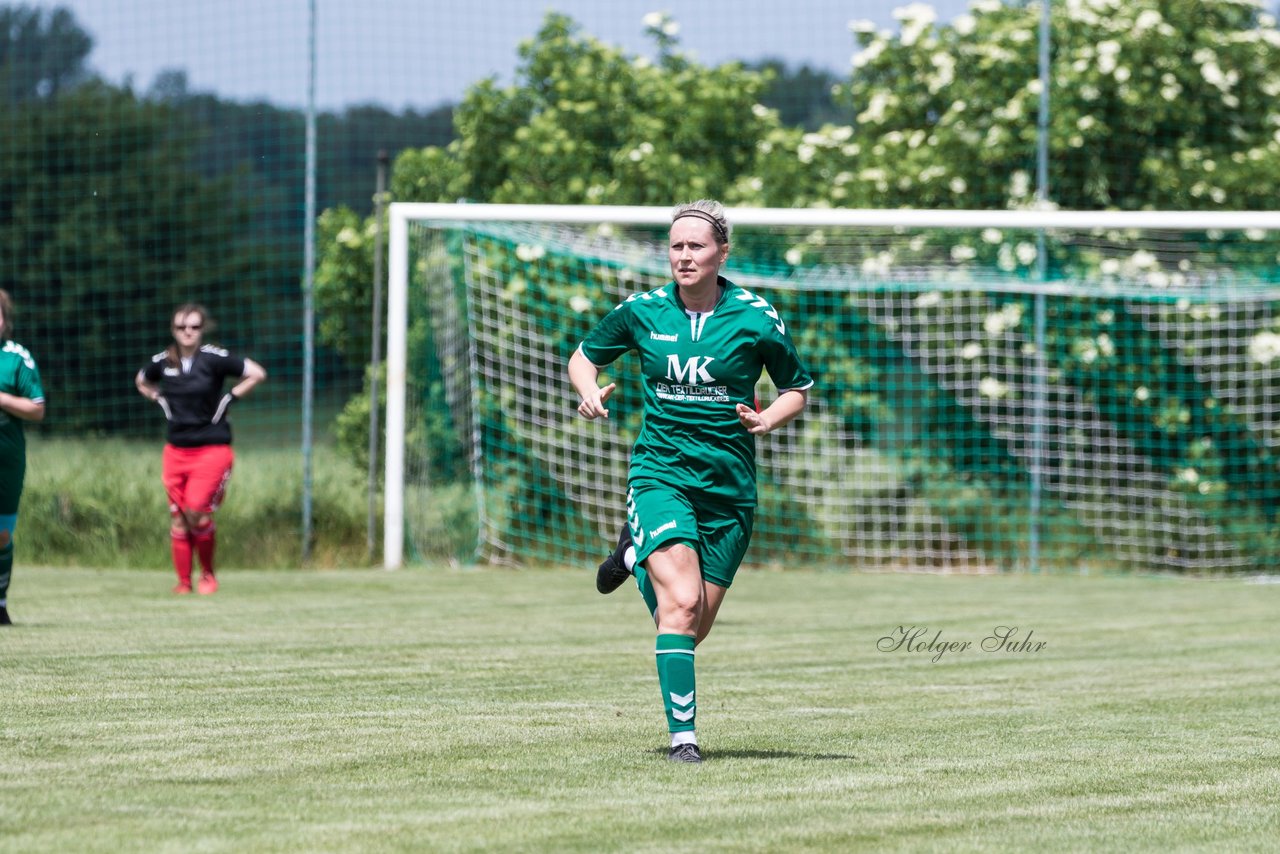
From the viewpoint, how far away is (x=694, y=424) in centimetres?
591

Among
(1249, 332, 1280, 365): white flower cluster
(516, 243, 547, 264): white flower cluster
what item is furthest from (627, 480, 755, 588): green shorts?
(1249, 332, 1280, 365): white flower cluster

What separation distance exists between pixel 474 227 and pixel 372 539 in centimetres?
294

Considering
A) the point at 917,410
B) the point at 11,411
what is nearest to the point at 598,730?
the point at 11,411

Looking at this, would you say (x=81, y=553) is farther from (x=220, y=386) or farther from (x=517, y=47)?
(x=517, y=47)

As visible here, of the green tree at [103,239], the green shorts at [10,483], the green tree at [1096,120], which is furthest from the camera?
the green tree at [103,239]

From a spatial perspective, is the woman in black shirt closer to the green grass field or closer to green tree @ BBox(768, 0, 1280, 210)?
the green grass field

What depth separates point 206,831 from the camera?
432cm

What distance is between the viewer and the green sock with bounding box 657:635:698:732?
18.6 ft

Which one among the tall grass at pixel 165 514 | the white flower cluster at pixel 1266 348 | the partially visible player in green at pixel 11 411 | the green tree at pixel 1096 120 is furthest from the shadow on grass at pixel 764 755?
the green tree at pixel 1096 120

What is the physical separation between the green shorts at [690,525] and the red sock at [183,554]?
23.1ft

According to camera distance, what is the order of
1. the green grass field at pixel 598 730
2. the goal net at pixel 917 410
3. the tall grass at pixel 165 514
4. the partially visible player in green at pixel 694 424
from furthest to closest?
1. the goal net at pixel 917 410
2. the tall grass at pixel 165 514
3. the partially visible player in green at pixel 694 424
4. the green grass field at pixel 598 730

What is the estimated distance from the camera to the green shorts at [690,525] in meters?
5.79

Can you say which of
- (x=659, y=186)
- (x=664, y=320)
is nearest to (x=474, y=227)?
(x=659, y=186)

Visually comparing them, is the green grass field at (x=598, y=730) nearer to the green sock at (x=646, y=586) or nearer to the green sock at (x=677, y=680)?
the green sock at (x=677, y=680)
